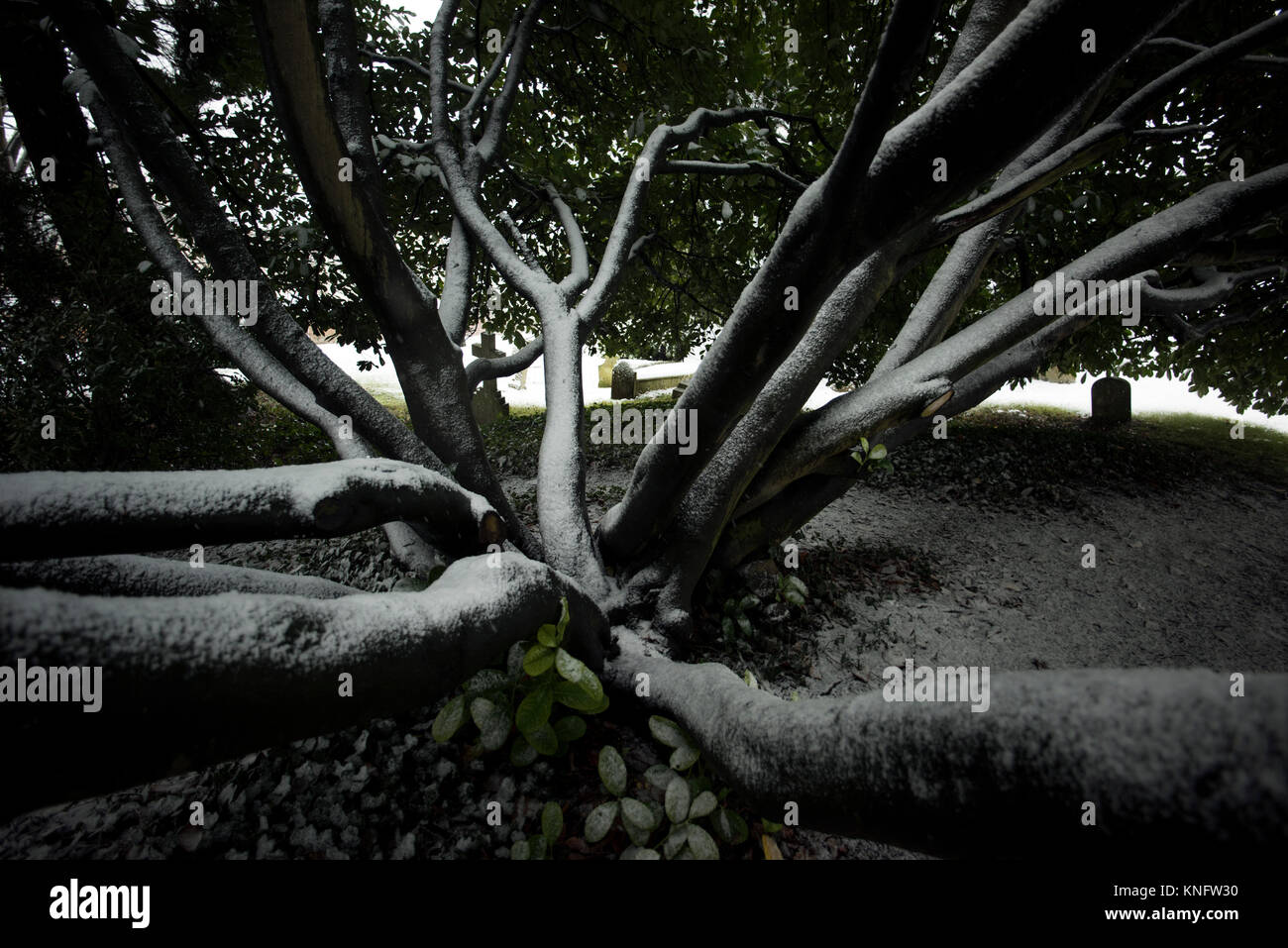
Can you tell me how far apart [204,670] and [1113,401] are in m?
11.9

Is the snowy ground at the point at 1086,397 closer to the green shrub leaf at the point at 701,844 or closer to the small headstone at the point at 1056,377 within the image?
the small headstone at the point at 1056,377

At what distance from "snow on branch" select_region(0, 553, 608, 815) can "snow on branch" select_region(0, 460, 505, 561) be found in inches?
12.5

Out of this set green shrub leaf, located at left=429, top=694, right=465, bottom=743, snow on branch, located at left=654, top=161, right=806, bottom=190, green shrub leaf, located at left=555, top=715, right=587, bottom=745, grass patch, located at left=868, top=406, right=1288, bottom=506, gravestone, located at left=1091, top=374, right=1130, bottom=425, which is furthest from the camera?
gravestone, located at left=1091, top=374, right=1130, bottom=425

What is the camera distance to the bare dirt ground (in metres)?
1.63

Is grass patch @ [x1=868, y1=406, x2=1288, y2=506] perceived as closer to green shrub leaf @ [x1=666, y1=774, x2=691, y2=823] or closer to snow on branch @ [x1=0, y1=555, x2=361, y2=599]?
green shrub leaf @ [x1=666, y1=774, x2=691, y2=823]

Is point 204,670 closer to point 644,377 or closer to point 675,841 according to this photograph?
point 675,841

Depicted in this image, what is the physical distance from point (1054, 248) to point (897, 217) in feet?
20.0

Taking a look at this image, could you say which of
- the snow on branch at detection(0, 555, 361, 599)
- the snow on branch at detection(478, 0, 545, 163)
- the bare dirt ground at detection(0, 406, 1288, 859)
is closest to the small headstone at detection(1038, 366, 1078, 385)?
the bare dirt ground at detection(0, 406, 1288, 859)

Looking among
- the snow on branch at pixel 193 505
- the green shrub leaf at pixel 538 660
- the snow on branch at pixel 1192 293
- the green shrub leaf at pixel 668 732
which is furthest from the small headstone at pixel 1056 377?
the snow on branch at pixel 193 505

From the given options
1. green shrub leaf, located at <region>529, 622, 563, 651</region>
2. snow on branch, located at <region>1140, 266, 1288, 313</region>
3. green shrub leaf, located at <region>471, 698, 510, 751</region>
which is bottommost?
green shrub leaf, located at <region>471, 698, 510, 751</region>

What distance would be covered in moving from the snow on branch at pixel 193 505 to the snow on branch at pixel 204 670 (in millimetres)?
318
